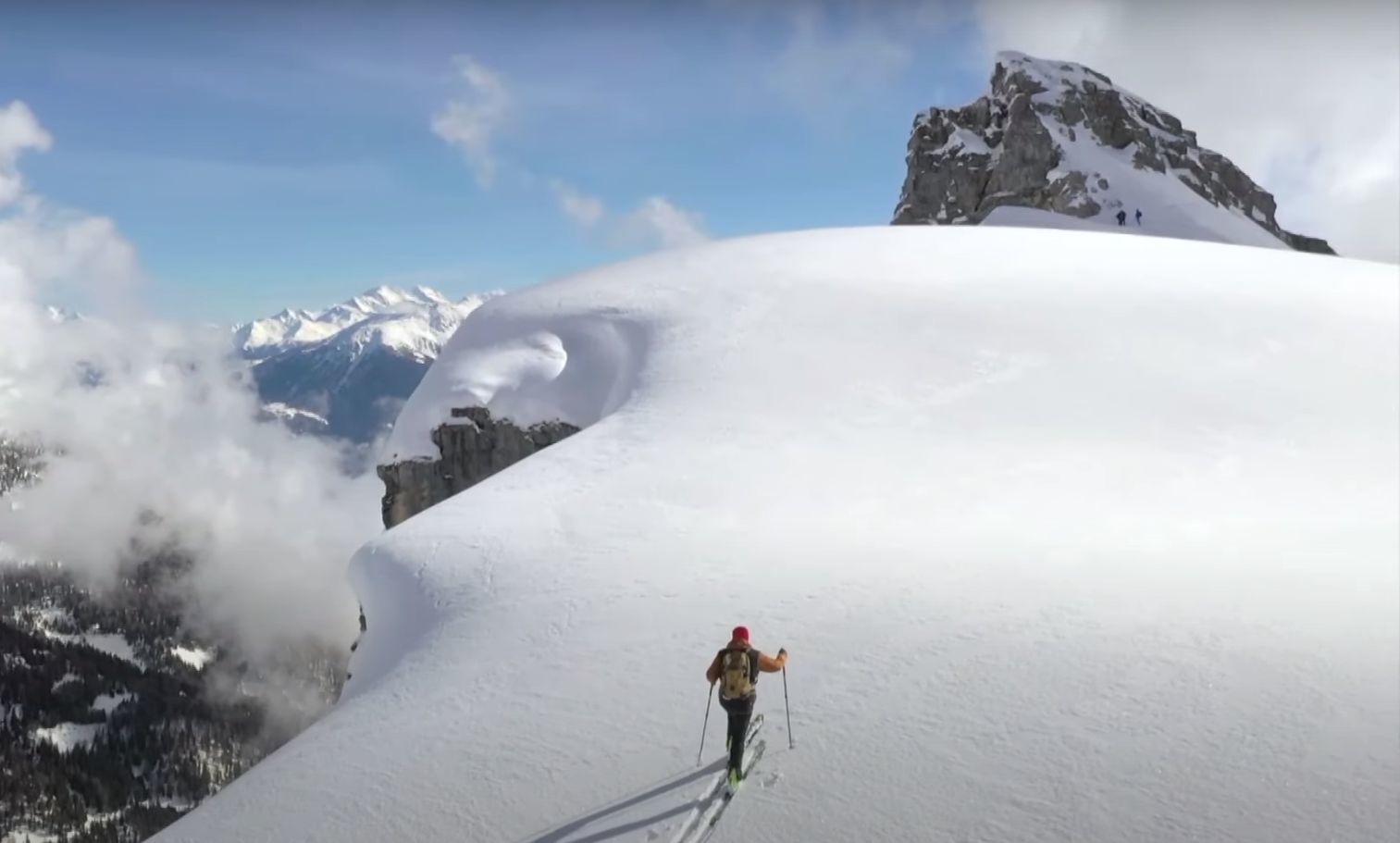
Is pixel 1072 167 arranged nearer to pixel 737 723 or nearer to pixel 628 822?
pixel 737 723

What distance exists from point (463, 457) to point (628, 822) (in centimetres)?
1928

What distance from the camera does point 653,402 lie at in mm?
21109

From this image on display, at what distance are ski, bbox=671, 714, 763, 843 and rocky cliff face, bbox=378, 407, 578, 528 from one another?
15.8 meters

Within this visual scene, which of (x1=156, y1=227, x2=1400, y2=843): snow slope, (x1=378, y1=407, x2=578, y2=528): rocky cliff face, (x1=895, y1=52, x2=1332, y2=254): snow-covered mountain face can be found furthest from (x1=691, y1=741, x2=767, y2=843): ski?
(x1=895, y1=52, x2=1332, y2=254): snow-covered mountain face

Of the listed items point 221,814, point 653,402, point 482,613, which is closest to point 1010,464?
point 653,402

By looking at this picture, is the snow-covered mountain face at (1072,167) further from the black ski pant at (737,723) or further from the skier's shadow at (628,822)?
the skier's shadow at (628,822)

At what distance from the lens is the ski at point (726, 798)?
804 cm

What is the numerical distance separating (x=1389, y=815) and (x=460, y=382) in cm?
2430

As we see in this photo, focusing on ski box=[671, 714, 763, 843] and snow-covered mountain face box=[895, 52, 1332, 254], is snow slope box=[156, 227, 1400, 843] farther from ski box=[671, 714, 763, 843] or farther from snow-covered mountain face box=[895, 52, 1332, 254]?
snow-covered mountain face box=[895, 52, 1332, 254]

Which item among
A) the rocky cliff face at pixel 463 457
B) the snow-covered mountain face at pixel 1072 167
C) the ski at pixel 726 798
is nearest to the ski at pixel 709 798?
the ski at pixel 726 798

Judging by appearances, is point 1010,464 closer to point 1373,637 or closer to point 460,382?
point 1373,637

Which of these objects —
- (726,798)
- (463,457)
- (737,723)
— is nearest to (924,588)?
(737,723)

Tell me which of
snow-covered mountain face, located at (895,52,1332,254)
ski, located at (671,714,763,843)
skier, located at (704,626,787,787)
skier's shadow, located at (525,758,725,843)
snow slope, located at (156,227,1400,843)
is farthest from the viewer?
snow-covered mountain face, located at (895,52,1332,254)

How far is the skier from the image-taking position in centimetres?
865
